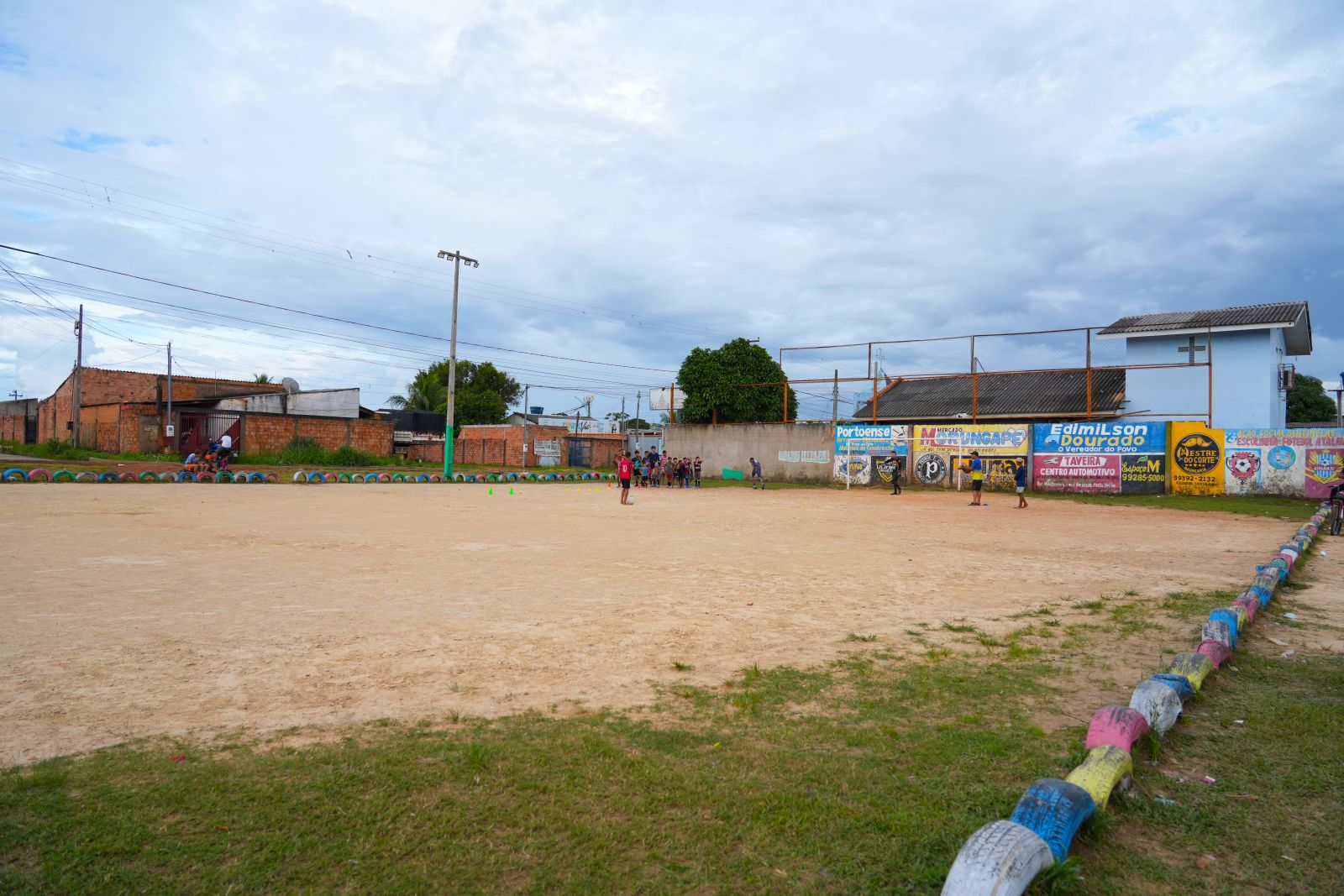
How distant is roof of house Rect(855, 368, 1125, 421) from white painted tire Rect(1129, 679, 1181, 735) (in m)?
25.8

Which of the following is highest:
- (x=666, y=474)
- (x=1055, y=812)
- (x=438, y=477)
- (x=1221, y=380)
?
(x=1221, y=380)

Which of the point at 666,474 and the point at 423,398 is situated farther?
the point at 423,398

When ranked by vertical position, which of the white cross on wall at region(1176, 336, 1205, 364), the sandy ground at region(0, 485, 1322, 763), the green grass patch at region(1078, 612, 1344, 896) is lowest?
the green grass patch at region(1078, 612, 1344, 896)

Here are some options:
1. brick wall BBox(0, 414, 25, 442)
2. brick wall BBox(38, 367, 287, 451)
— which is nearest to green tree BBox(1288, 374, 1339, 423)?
brick wall BBox(38, 367, 287, 451)

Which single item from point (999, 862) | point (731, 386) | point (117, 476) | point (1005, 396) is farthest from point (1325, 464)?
point (117, 476)

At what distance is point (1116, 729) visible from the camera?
139 inches

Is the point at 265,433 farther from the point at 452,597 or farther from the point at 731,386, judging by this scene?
the point at 452,597

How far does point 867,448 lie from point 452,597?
83.4 ft

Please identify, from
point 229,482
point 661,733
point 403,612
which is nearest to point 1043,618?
point 661,733

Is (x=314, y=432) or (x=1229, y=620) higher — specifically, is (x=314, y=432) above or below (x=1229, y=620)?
above

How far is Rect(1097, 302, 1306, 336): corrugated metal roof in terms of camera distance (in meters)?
30.8

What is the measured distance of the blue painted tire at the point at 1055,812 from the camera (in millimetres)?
2650

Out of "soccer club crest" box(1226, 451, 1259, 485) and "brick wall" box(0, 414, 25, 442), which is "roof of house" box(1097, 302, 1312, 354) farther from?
"brick wall" box(0, 414, 25, 442)

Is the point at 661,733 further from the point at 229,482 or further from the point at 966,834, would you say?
the point at 229,482
